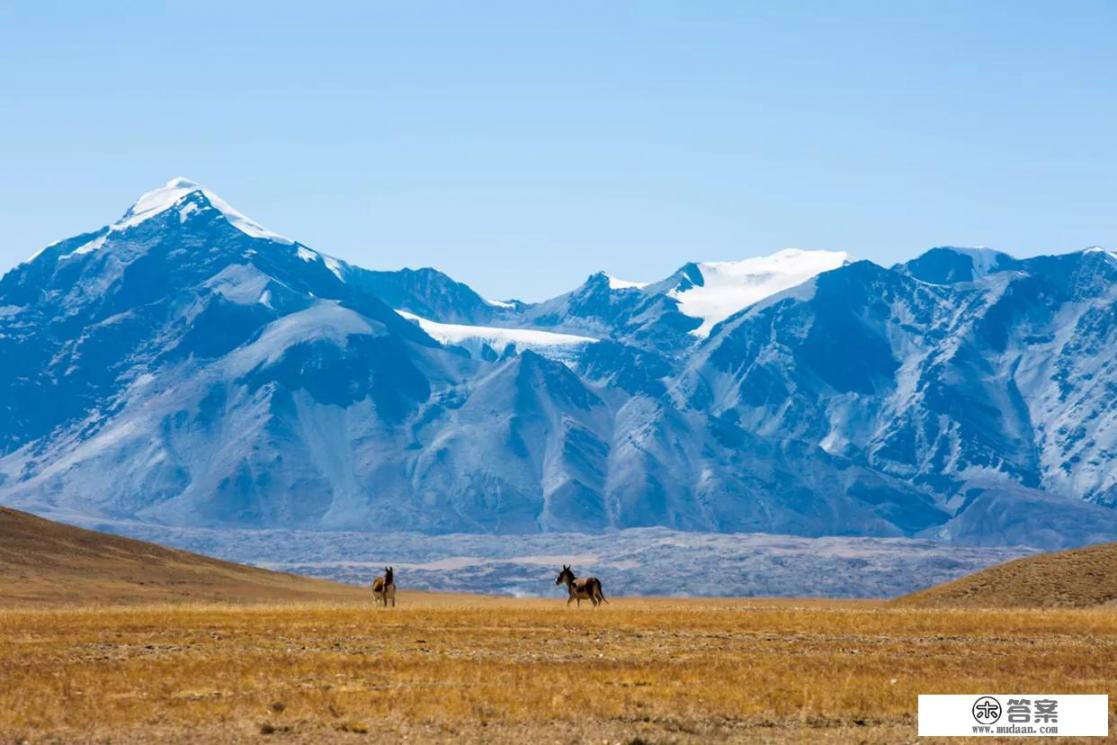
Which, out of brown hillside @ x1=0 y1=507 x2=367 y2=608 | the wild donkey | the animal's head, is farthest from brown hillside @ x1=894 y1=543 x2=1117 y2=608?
brown hillside @ x1=0 y1=507 x2=367 y2=608

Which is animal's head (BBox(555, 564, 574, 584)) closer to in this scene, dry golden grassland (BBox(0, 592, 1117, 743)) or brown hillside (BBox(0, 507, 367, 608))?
dry golden grassland (BBox(0, 592, 1117, 743))

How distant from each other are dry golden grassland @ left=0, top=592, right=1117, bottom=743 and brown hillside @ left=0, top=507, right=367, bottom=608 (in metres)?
29.2

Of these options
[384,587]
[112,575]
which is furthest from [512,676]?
[112,575]

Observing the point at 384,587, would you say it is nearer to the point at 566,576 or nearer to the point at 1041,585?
the point at 566,576

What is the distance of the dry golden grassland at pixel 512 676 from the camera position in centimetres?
3509

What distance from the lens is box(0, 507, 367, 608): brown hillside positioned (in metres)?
92.9

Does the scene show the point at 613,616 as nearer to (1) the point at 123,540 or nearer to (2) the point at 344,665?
(2) the point at 344,665

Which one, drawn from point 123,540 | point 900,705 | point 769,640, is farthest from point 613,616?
point 123,540

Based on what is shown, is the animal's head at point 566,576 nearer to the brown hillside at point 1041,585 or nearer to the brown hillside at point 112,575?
the brown hillside at point 1041,585

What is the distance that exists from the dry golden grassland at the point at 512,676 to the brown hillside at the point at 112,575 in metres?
29.2

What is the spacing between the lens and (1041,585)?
8762 centimetres

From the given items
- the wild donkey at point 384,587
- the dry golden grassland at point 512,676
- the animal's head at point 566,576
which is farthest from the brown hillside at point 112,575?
the dry golden grassland at point 512,676

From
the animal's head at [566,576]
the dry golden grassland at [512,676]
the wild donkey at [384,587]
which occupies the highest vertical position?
the animal's head at [566,576]

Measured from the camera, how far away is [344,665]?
45.3 meters
